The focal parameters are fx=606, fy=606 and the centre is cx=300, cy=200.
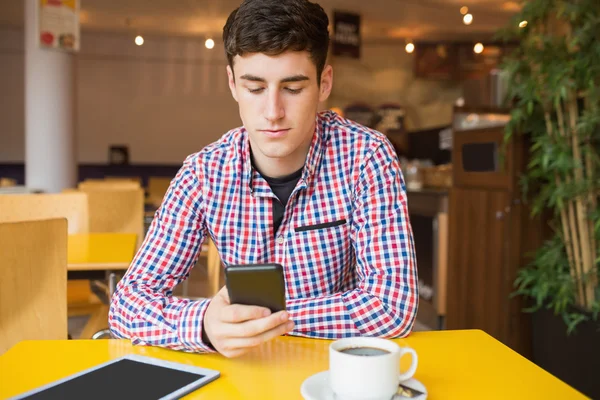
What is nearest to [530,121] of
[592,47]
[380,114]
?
[592,47]

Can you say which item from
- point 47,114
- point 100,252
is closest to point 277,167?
point 100,252

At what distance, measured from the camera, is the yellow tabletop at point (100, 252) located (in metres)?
2.06

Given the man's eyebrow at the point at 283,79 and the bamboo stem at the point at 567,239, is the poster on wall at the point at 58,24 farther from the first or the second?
the man's eyebrow at the point at 283,79

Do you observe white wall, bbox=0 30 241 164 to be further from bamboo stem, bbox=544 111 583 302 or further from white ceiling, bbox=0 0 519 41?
bamboo stem, bbox=544 111 583 302

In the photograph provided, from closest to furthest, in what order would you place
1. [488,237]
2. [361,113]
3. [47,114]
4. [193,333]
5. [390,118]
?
[193,333], [488,237], [47,114], [361,113], [390,118]

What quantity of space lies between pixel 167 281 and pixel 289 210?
32 cm

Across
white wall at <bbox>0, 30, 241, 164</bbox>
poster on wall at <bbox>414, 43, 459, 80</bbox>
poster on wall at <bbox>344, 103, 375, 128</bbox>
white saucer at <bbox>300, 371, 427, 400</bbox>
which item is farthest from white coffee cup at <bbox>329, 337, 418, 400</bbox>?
white wall at <bbox>0, 30, 241, 164</bbox>

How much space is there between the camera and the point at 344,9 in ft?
28.5

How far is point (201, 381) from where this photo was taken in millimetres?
854

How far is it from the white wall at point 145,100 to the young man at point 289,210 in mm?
10129

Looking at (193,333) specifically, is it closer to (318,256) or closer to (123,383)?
(123,383)

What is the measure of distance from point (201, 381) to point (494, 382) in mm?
421

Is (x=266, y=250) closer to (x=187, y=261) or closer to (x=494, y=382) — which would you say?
(x=187, y=261)

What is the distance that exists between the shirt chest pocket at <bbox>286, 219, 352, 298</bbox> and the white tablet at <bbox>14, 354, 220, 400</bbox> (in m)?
0.54
